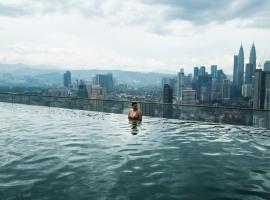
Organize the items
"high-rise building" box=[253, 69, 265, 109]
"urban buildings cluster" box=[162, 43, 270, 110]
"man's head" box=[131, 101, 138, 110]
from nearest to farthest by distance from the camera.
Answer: "man's head" box=[131, 101, 138, 110]
"high-rise building" box=[253, 69, 265, 109]
"urban buildings cluster" box=[162, 43, 270, 110]

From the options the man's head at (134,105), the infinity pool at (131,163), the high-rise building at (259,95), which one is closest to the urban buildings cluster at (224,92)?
the high-rise building at (259,95)

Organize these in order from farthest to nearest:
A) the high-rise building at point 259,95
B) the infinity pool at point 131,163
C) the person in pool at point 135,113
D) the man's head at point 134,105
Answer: the high-rise building at point 259,95 → the man's head at point 134,105 → the person in pool at point 135,113 → the infinity pool at point 131,163

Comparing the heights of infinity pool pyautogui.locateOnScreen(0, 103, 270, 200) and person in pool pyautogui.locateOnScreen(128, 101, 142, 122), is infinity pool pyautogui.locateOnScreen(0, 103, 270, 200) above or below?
below

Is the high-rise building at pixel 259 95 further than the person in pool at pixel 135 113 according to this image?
Yes

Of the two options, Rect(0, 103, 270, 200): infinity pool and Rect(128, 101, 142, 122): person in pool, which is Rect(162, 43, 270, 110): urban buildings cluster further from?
Rect(0, 103, 270, 200): infinity pool

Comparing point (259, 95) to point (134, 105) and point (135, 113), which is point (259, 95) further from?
point (135, 113)

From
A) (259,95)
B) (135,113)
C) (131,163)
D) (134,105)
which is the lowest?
→ (131,163)

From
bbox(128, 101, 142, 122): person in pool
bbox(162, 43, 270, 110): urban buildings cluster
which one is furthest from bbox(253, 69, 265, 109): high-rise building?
bbox(128, 101, 142, 122): person in pool

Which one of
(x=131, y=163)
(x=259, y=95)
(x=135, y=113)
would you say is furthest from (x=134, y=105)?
(x=259, y=95)

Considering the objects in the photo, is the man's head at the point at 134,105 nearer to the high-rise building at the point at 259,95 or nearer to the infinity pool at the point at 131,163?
the infinity pool at the point at 131,163

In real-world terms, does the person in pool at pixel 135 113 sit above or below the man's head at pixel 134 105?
below
